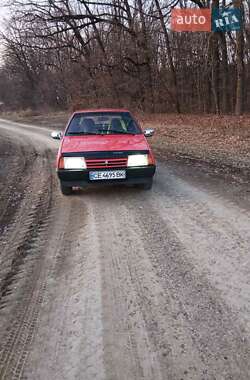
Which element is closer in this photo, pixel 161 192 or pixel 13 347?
pixel 13 347

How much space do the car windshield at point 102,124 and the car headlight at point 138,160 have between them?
1.05 metres

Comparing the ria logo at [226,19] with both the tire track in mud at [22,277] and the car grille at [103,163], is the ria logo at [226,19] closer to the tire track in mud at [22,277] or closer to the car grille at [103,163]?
the car grille at [103,163]

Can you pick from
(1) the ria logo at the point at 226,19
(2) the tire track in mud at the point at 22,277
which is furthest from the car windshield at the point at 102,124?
(1) the ria logo at the point at 226,19

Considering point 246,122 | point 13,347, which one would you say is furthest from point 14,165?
point 246,122

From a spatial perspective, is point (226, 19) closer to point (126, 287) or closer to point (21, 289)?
point (126, 287)

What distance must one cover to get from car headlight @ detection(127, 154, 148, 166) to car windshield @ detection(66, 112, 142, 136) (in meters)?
1.05

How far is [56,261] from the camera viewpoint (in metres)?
4.26

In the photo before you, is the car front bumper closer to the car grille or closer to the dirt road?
the car grille

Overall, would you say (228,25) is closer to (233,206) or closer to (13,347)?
(233,206)

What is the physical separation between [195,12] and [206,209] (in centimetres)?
1769

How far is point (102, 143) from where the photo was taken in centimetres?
683

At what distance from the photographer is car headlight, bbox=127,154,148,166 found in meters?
6.57

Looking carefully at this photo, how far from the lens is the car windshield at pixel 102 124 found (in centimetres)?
750

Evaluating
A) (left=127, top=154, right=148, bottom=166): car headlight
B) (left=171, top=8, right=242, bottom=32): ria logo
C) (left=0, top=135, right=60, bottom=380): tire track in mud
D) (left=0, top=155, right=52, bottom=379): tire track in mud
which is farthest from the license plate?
(left=171, top=8, right=242, bottom=32): ria logo
